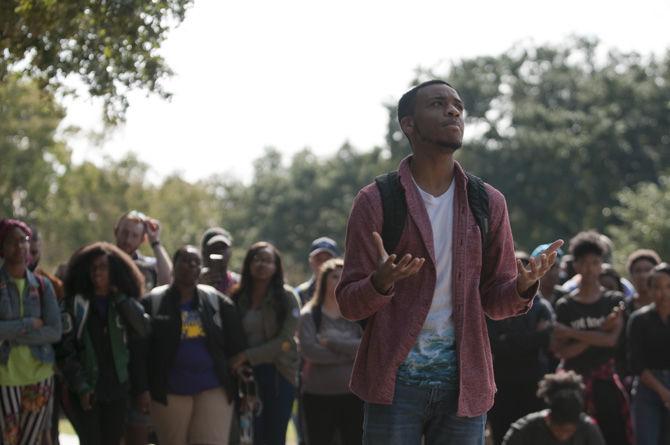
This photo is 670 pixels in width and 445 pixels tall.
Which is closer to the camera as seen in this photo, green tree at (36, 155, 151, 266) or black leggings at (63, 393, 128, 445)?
black leggings at (63, 393, 128, 445)

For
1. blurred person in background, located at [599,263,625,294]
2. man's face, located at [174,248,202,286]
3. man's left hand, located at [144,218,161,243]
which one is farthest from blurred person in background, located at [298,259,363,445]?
blurred person in background, located at [599,263,625,294]

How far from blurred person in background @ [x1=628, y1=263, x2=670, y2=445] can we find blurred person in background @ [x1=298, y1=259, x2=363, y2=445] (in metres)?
2.25

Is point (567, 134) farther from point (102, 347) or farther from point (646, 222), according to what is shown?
point (102, 347)

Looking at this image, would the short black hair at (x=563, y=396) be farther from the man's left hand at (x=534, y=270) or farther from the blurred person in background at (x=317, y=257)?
the man's left hand at (x=534, y=270)

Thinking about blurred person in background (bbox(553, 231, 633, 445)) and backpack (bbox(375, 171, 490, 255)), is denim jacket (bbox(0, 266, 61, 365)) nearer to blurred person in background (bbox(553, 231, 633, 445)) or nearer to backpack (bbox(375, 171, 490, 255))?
blurred person in background (bbox(553, 231, 633, 445))

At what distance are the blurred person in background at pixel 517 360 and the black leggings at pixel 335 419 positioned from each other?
3.63 ft

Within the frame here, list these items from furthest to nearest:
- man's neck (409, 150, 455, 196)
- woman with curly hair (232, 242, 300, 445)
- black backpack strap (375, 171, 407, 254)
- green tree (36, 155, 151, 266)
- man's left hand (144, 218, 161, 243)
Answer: green tree (36, 155, 151, 266), man's left hand (144, 218, 161, 243), woman with curly hair (232, 242, 300, 445), man's neck (409, 150, 455, 196), black backpack strap (375, 171, 407, 254)

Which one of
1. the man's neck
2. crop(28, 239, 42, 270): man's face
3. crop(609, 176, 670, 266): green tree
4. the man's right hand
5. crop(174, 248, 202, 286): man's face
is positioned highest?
crop(609, 176, 670, 266): green tree

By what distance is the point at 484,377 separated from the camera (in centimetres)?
527

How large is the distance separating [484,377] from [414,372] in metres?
0.29

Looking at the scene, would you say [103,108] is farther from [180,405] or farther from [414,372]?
[414,372]

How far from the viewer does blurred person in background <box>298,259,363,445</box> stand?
1097 centimetres

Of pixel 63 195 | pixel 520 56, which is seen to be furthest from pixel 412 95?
pixel 520 56

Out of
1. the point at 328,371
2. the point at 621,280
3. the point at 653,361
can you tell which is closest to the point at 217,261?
the point at 328,371
